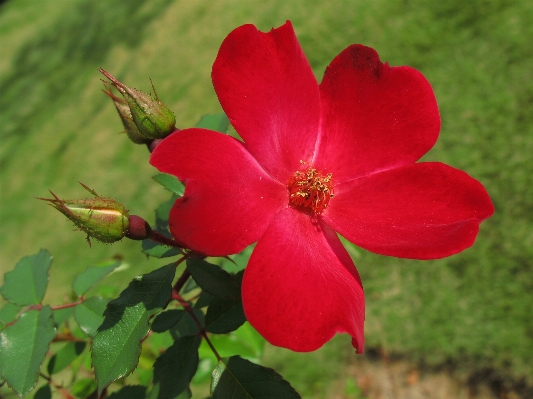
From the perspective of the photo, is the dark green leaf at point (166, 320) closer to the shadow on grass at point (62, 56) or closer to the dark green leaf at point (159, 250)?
the dark green leaf at point (159, 250)

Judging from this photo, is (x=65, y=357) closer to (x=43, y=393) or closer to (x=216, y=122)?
(x=43, y=393)

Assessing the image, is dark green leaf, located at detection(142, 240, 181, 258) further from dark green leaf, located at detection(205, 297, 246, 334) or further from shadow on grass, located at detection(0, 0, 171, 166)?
shadow on grass, located at detection(0, 0, 171, 166)

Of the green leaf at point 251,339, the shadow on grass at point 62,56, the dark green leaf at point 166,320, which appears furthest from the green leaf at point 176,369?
the shadow on grass at point 62,56

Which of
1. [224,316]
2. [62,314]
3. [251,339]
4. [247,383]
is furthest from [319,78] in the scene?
[247,383]

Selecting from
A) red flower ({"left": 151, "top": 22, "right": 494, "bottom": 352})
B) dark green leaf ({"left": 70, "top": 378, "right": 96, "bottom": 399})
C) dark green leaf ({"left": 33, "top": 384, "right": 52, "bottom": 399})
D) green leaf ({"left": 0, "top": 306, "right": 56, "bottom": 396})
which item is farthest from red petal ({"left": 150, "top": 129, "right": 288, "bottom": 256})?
dark green leaf ({"left": 70, "top": 378, "right": 96, "bottom": 399})

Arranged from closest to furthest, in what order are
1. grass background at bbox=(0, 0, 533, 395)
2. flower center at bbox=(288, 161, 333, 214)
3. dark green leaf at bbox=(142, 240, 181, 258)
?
flower center at bbox=(288, 161, 333, 214) → dark green leaf at bbox=(142, 240, 181, 258) → grass background at bbox=(0, 0, 533, 395)

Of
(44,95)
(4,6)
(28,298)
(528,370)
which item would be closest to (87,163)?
(44,95)

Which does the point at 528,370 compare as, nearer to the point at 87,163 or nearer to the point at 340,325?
the point at 340,325
